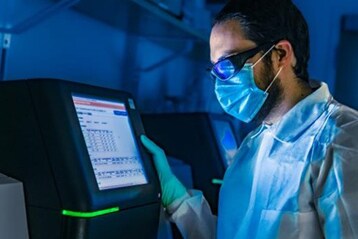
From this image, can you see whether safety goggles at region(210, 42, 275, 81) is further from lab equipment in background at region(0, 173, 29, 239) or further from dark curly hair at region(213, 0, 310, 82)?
lab equipment in background at region(0, 173, 29, 239)

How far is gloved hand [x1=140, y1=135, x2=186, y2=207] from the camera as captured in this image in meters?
1.19

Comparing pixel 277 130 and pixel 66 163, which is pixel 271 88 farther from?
pixel 66 163

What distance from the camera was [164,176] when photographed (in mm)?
1237

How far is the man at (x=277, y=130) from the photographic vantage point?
98 centimetres

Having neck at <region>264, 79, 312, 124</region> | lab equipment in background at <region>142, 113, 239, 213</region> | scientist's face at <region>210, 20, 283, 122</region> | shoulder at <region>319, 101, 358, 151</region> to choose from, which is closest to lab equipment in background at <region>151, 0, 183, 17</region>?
lab equipment in background at <region>142, 113, 239, 213</region>

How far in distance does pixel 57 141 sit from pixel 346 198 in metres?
0.57

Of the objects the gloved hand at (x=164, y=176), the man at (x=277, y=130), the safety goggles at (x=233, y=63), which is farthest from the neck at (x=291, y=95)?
the gloved hand at (x=164, y=176)

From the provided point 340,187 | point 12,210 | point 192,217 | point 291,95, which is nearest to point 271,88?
point 291,95

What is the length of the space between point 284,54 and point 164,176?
0.44m

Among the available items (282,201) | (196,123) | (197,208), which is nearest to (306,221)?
(282,201)

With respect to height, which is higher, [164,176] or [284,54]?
[284,54]

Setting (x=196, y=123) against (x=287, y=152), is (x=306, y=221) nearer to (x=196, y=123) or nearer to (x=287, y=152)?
(x=287, y=152)

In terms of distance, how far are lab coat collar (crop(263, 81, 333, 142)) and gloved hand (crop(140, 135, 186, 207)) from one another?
1.01 feet

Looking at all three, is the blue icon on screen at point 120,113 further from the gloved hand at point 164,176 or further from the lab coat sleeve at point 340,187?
the lab coat sleeve at point 340,187
